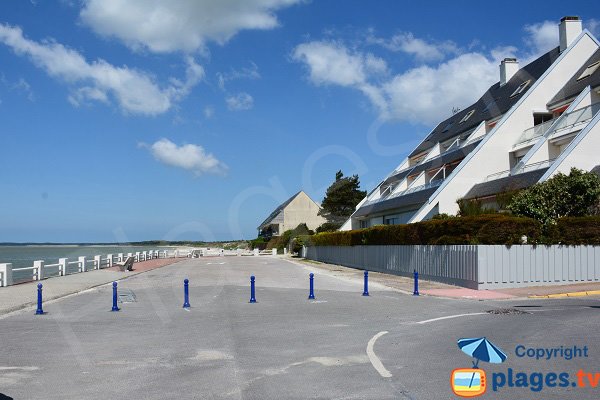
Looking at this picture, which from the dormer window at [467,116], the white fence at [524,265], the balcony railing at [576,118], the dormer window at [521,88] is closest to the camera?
the white fence at [524,265]

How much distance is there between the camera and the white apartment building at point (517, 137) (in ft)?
99.9

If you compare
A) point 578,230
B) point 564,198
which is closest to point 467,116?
point 564,198

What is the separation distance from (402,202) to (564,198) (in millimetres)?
→ 18400

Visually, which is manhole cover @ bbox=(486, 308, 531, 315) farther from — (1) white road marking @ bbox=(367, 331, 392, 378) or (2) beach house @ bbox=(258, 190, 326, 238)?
(2) beach house @ bbox=(258, 190, 326, 238)

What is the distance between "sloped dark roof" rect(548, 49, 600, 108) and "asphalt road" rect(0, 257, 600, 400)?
1875 cm

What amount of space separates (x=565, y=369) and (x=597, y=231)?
53.5ft

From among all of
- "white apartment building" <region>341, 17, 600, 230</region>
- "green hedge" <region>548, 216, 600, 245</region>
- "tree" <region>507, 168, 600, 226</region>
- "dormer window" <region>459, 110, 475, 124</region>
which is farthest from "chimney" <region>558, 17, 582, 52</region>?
"green hedge" <region>548, 216, 600, 245</region>

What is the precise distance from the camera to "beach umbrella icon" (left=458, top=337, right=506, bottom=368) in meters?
8.78

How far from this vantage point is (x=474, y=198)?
33844mm

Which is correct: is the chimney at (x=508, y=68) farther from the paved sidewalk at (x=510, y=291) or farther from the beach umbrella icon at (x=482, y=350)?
the beach umbrella icon at (x=482, y=350)

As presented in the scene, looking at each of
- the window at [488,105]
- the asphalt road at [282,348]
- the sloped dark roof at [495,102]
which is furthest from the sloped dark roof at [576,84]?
the asphalt road at [282,348]

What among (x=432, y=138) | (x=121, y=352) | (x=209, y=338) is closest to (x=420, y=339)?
(x=209, y=338)

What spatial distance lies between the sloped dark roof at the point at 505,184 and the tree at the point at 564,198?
4.33 m

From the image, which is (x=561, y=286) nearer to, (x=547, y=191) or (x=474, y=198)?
(x=547, y=191)
